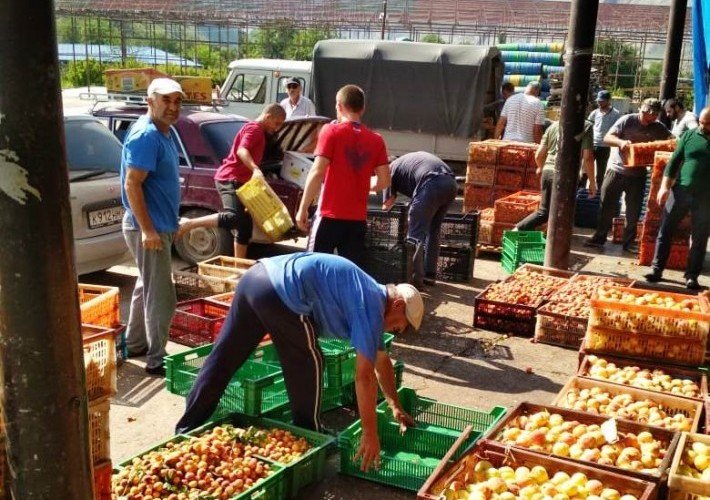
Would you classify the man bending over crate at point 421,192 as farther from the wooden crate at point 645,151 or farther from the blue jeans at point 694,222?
the wooden crate at point 645,151

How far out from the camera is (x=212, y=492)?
13.4 ft

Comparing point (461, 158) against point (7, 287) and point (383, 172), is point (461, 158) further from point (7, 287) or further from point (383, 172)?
point (7, 287)

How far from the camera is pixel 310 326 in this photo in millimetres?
4363

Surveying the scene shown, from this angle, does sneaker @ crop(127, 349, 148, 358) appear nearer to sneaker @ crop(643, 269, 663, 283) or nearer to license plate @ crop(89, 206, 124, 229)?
license plate @ crop(89, 206, 124, 229)

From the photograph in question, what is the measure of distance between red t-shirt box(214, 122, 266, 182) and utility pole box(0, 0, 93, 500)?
5.84 meters

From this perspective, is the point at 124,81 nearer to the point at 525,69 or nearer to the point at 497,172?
the point at 497,172

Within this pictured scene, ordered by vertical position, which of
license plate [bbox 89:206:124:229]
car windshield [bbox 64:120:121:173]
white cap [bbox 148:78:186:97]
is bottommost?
license plate [bbox 89:206:124:229]

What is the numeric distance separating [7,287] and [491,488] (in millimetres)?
2537

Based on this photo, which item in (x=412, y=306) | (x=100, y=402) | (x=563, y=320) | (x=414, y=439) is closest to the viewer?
(x=100, y=402)

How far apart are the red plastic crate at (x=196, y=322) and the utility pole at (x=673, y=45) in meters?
12.6

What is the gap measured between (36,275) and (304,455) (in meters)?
2.63

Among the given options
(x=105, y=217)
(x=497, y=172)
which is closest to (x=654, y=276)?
(x=497, y=172)

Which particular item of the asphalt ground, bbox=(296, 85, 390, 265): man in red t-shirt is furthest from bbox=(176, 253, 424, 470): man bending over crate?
bbox=(296, 85, 390, 265): man in red t-shirt

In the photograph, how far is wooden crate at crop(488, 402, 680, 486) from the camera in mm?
3845
